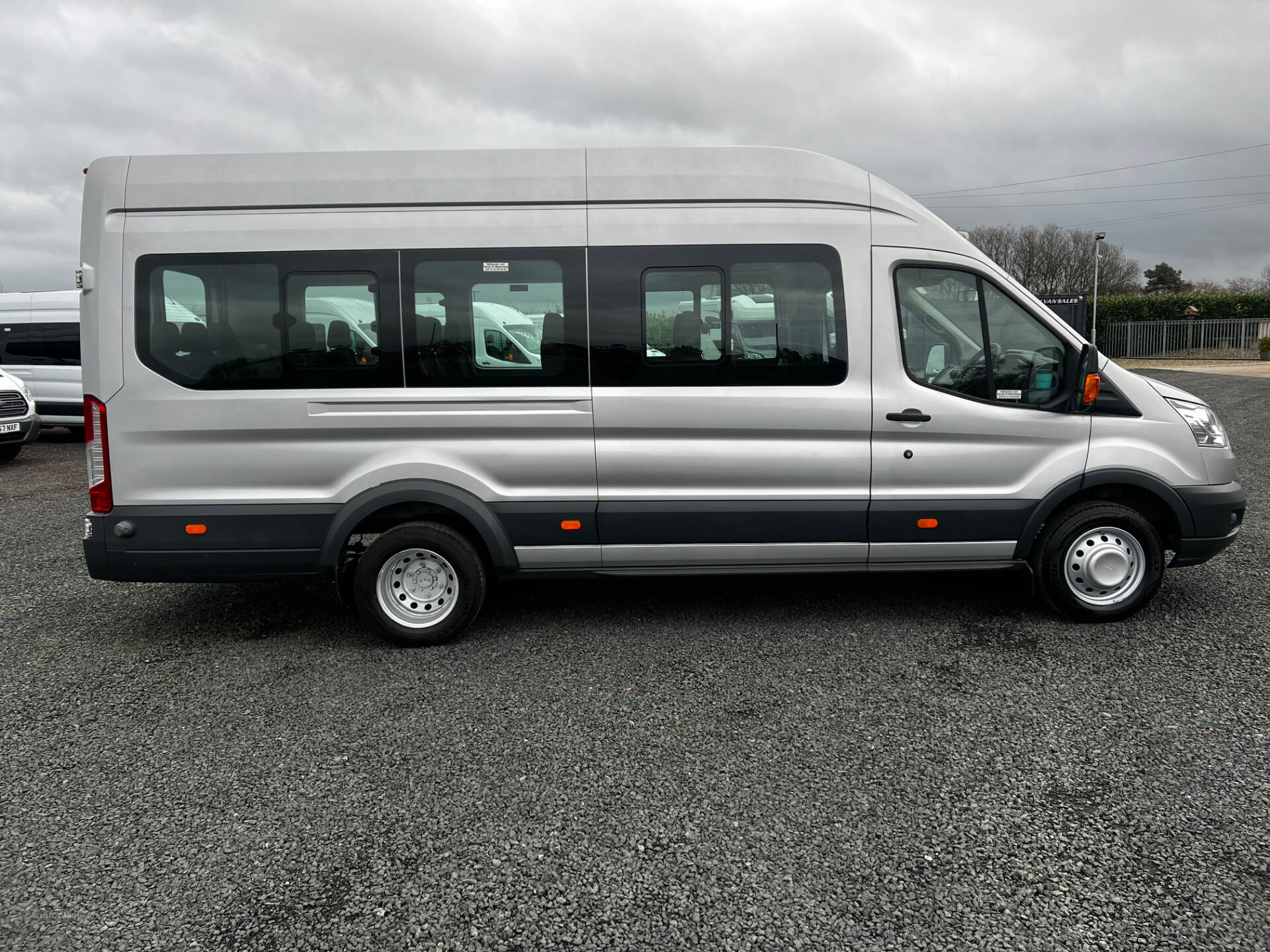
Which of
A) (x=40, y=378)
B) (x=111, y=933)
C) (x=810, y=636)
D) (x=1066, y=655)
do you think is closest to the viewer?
(x=111, y=933)

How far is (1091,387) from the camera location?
15.2 feet

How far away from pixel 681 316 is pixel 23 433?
38.7ft

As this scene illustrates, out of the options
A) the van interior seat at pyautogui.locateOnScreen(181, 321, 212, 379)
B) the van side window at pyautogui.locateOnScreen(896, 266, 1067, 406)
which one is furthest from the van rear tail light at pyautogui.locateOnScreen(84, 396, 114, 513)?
the van side window at pyautogui.locateOnScreen(896, 266, 1067, 406)

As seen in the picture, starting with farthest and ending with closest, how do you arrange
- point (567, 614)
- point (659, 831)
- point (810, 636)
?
point (567, 614) → point (810, 636) → point (659, 831)

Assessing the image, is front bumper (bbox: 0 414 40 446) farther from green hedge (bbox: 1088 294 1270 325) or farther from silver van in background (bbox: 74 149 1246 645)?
green hedge (bbox: 1088 294 1270 325)

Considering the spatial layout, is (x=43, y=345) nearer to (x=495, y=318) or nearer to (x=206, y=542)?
(x=206, y=542)

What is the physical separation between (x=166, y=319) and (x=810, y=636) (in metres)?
3.73

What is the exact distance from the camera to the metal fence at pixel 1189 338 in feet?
112

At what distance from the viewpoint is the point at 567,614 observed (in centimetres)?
524

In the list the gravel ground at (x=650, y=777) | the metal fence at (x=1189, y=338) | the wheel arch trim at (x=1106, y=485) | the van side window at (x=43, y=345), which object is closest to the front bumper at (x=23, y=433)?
the van side window at (x=43, y=345)

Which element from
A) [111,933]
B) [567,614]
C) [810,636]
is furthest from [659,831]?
[567,614]

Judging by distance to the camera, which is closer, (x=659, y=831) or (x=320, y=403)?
(x=659, y=831)

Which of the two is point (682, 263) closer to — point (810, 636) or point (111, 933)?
point (810, 636)

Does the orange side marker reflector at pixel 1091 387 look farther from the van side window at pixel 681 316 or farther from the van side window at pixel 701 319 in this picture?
the van side window at pixel 681 316
